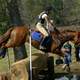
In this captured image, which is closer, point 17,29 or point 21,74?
point 21,74

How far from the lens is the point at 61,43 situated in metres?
13.5

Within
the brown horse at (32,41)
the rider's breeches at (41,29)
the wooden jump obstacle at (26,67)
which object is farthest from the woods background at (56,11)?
the wooden jump obstacle at (26,67)

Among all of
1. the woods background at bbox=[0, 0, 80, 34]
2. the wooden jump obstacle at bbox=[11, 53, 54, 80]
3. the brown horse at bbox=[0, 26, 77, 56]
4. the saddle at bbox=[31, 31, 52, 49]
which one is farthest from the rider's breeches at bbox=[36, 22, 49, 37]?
the woods background at bbox=[0, 0, 80, 34]

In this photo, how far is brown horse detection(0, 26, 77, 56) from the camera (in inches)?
530

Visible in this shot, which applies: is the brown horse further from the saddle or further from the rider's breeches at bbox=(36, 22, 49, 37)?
the rider's breeches at bbox=(36, 22, 49, 37)

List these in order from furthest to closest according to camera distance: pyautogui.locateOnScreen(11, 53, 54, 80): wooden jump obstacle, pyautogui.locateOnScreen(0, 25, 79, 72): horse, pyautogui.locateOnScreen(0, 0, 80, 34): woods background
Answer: pyautogui.locateOnScreen(0, 0, 80, 34): woods background < pyautogui.locateOnScreen(0, 25, 79, 72): horse < pyautogui.locateOnScreen(11, 53, 54, 80): wooden jump obstacle

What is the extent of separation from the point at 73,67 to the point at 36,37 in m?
3.77

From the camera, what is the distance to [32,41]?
1339 centimetres

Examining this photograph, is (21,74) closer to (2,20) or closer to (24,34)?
(24,34)

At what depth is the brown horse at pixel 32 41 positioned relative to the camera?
13453 mm

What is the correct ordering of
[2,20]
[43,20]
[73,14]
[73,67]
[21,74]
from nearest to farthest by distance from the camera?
1. [21,74]
2. [43,20]
3. [73,67]
4. [2,20]
5. [73,14]

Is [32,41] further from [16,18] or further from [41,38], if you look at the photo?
[16,18]

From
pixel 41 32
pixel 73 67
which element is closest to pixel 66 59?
pixel 73 67

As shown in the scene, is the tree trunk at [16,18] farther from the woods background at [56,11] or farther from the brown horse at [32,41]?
the woods background at [56,11]
